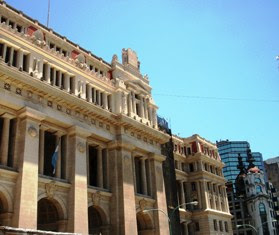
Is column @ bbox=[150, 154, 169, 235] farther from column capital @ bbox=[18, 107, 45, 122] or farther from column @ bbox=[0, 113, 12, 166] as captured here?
column @ bbox=[0, 113, 12, 166]

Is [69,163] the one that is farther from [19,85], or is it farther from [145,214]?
[145,214]

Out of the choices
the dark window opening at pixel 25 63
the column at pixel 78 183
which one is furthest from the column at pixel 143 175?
the dark window opening at pixel 25 63

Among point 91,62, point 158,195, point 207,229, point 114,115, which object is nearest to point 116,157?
point 114,115

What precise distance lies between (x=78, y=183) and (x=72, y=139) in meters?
5.21

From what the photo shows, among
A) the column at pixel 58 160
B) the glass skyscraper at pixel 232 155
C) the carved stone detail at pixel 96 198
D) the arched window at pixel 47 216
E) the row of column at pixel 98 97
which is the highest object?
the glass skyscraper at pixel 232 155

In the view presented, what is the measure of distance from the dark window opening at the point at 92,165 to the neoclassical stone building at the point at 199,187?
2603cm

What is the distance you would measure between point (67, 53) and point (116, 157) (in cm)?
1466

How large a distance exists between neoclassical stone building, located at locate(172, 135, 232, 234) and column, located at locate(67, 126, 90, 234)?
3187cm

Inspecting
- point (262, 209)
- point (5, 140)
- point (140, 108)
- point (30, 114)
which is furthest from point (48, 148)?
point (262, 209)

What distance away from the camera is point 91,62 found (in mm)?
51688

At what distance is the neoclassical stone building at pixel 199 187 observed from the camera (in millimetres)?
70688

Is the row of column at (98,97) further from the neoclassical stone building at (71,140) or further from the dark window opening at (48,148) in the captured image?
the dark window opening at (48,148)

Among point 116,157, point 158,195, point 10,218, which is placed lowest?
point 10,218

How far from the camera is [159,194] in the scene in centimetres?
5138
